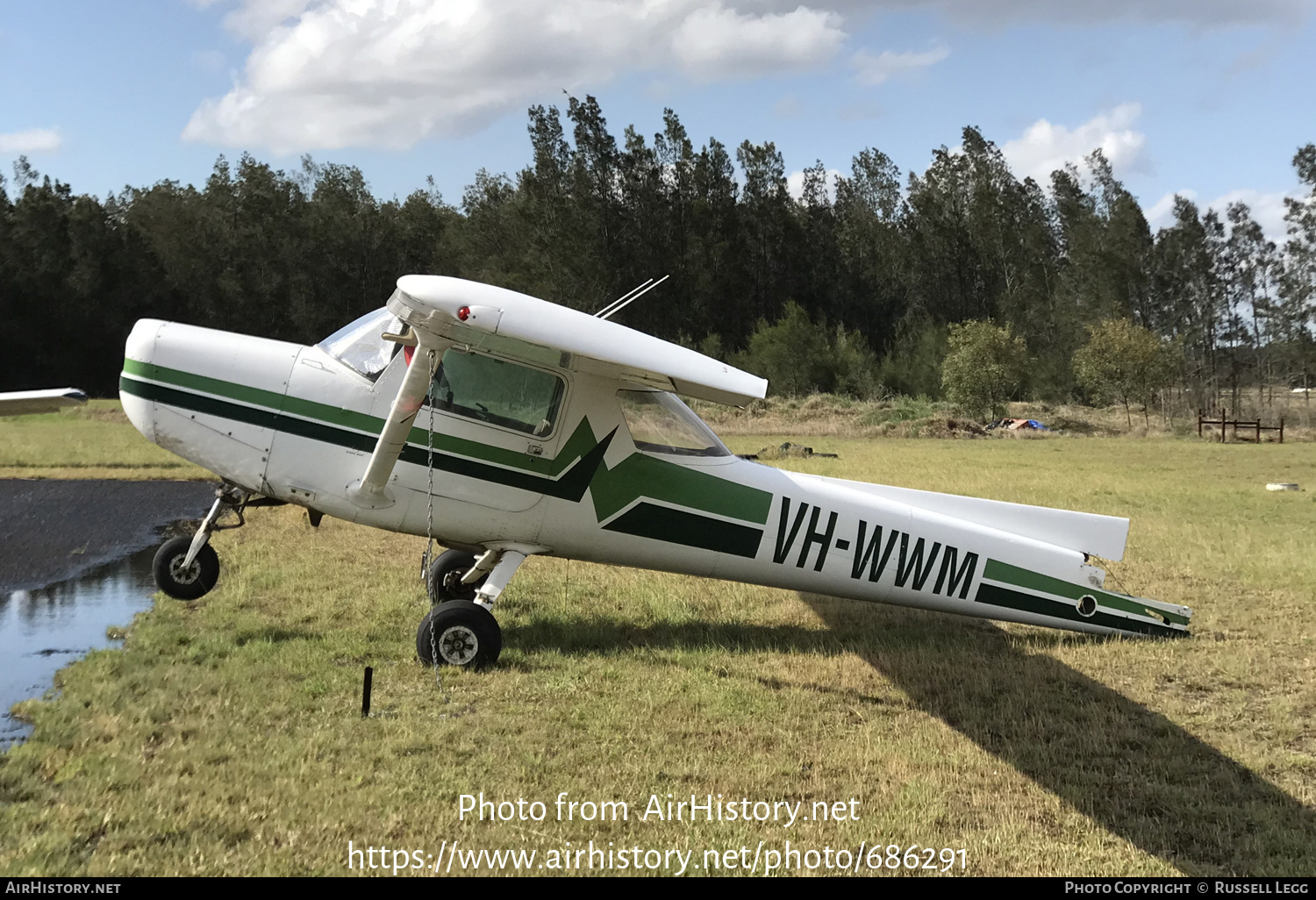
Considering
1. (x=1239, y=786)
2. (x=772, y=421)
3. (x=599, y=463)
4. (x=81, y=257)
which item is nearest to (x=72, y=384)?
(x=81, y=257)

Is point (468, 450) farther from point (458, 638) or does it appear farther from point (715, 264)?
point (715, 264)

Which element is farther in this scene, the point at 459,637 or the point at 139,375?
the point at 139,375

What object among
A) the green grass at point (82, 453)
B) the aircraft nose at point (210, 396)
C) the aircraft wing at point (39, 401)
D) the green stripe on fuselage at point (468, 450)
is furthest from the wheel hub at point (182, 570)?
the green grass at point (82, 453)

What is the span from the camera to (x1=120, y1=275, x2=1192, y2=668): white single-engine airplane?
24.8ft

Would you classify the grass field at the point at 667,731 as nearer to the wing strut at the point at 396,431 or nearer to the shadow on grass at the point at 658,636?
the shadow on grass at the point at 658,636

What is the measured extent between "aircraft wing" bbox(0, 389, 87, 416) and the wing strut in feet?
20.8

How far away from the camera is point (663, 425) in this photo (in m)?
8.04

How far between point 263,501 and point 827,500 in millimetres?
4718

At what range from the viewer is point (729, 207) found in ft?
266

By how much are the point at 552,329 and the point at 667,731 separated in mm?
2576

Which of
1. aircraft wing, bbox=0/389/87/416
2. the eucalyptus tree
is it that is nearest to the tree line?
the eucalyptus tree

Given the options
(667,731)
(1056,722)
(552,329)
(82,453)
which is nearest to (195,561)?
(552,329)

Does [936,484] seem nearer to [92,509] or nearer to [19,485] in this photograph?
[92,509]

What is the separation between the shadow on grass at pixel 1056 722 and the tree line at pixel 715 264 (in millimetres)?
54931
